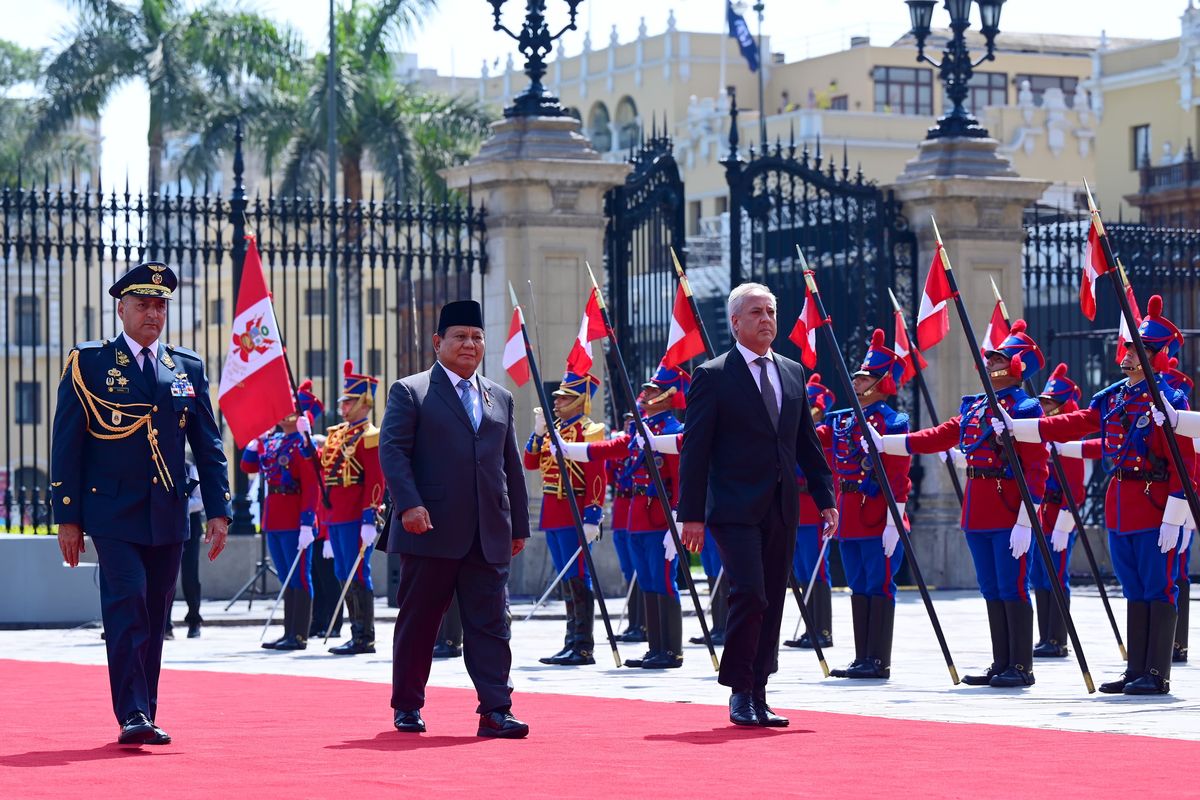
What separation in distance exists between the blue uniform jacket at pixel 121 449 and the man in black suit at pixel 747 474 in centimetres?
198

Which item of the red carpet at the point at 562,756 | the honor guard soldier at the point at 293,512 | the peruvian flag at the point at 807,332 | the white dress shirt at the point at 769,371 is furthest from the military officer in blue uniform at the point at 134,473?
the honor guard soldier at the point at 293,512

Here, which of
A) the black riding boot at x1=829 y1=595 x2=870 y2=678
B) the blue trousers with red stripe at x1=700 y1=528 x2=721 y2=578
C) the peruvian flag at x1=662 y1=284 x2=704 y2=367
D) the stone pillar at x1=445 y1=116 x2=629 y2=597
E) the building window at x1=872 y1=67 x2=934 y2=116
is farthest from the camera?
the building window at x1=872 y1=67 x2=934 y2=116

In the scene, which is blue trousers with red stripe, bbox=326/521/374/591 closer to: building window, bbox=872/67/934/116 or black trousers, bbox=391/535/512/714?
black trousers, bbox=391/535/512/714

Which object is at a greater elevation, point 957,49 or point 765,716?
point 957,49

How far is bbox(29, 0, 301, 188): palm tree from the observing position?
3994 cm

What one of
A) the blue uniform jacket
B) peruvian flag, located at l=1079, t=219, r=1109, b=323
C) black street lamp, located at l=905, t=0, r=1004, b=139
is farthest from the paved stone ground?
black street lamp, located at l=905, t=0, r=1004, b=139

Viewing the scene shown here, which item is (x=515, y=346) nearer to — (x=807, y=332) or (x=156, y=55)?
(x=807, y=332)

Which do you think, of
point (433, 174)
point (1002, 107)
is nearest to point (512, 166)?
point (433, 174)

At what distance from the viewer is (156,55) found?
133 ft

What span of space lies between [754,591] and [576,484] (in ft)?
15.8

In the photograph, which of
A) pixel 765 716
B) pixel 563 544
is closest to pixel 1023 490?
pixel 765 716

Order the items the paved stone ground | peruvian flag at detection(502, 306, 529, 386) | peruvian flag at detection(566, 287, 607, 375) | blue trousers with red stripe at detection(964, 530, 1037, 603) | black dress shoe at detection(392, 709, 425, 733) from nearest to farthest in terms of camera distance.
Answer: black dress shoe at detection(392, 709, 425, 733)
the paved stone ground
blue trousers with red stripe at detection(964, 530, 1037, 603)
peruvian flag at detection(566, 287, 607, 375)
peruvian flag at detection(502, 306, 529, 386)

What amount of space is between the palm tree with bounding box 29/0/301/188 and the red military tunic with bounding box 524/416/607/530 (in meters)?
26.4

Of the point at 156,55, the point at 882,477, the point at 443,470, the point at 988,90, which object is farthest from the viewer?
the point at 988,90
